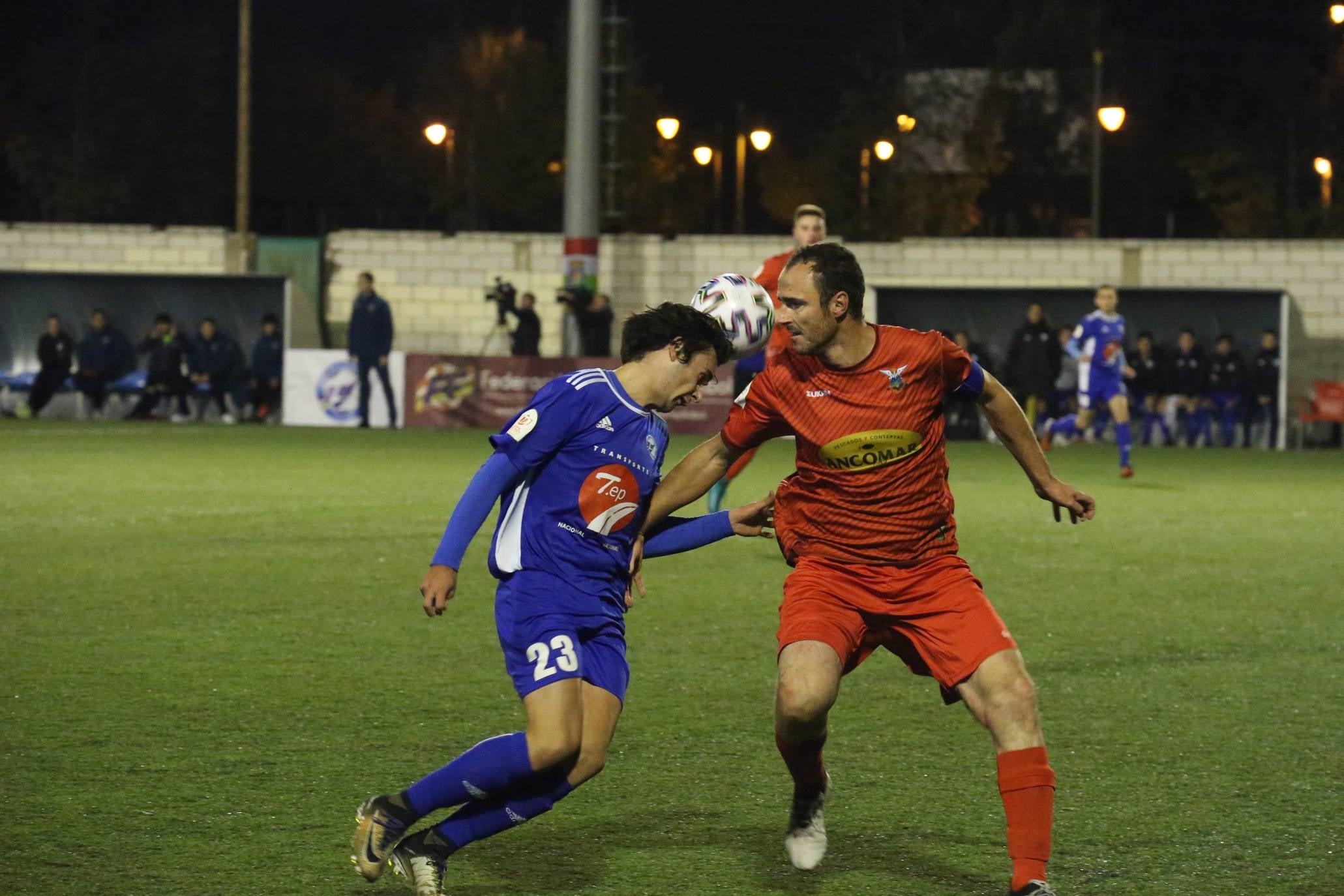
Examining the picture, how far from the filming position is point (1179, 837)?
535 cm

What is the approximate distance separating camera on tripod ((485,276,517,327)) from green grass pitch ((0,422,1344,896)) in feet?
46.3

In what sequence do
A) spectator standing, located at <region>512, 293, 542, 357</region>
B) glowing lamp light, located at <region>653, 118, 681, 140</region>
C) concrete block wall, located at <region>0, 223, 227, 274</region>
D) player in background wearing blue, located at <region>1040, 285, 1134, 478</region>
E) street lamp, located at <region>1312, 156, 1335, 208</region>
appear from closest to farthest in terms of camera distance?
player in background wearing blue, located at <region>1040, 285, 1134, 478</region> < spectator standing, located at <region>512, 293, 542, 357</region> < concrete block wall, located at <region>0, 223, 227, 274</region> < glowing lamp light, located at <region>653, 118, 681, 140</region> < street lamp, located at <region>1312, 156, 1335, 208</region>

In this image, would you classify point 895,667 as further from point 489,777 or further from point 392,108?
point 392,108

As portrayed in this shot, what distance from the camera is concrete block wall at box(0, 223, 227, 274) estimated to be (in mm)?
30500

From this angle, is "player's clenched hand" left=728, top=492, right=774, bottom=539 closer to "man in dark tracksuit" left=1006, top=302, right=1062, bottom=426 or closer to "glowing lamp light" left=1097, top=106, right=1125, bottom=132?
"man in dark tracksuit" left=1006, top=302, right=1062, bottom=426

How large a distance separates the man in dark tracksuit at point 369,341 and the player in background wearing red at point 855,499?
19.8 metres

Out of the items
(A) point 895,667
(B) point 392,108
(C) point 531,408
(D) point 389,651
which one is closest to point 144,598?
(D) point 389,651

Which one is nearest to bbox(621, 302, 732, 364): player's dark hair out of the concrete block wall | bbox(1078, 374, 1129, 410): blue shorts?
bbox(1078, 374, 1129, 410): blue shorts

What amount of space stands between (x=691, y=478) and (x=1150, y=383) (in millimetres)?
20976

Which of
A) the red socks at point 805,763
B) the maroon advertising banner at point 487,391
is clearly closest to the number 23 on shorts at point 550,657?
the red socks at point 805,763

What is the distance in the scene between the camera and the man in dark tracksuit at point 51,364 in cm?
2653

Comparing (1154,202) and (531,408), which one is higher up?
(1154,202)

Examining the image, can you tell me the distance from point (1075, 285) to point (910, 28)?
30.9m

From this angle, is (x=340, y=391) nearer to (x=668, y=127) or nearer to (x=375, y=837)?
(x=668, y=127)
